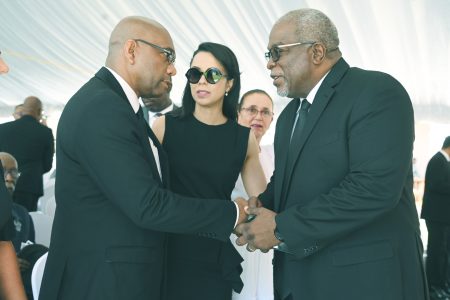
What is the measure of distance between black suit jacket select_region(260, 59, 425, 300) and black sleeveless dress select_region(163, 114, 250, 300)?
0.46 metres

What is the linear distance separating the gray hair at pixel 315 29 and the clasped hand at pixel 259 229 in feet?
2.27

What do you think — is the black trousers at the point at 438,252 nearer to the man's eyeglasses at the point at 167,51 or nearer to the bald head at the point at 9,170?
the bald head at the point at 9,170

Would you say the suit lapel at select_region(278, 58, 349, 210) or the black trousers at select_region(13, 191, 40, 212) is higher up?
the suit lapel at select_region(278, 58, 349, 210)

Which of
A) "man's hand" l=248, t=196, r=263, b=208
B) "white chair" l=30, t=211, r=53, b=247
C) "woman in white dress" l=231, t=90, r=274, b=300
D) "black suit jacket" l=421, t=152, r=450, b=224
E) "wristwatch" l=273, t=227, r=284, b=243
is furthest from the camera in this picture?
"black suit jacket" l=421, t=152, r=450, b=224

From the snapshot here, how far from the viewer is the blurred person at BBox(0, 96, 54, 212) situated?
5574 millimetres

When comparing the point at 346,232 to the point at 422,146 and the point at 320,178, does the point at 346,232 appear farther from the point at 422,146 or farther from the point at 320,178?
the point at 422,146

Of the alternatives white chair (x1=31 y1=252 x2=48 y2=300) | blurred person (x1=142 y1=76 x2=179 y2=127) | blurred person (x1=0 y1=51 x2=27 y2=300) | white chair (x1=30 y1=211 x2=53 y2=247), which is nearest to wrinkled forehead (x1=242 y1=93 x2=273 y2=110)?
blurred person (x1=142 y1=76 x2=179 y2=127)

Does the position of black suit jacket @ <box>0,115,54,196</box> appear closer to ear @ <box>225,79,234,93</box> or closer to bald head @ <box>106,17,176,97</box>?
ear @ <box>225,79,234,93</box>

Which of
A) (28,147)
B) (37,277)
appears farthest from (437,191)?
(37,277)

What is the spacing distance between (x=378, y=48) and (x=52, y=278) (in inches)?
239

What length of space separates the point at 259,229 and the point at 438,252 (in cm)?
478

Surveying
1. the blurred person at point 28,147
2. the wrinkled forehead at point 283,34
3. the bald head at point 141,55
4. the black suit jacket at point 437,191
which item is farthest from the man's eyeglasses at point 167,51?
the black suit jacket at point 437,191

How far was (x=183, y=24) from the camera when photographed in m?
7.27

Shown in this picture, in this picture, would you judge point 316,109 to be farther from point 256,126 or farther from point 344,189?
point 256,126
